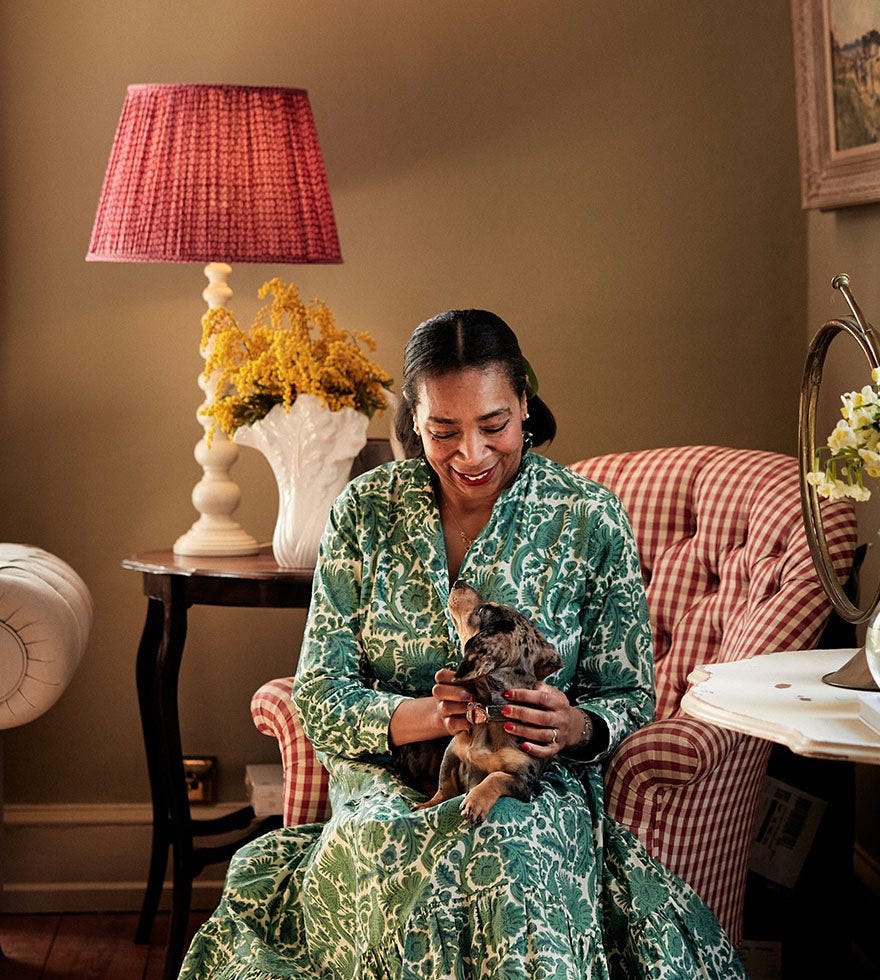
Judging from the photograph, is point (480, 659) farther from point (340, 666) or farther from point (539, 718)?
point (340, 666)

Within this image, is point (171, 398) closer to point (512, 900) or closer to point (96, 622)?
point (96, 622)

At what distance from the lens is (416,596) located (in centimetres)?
193

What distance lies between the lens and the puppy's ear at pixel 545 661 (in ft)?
5.59

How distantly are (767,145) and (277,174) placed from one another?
116 centimetres

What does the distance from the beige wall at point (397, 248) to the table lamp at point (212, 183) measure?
422 millimetres

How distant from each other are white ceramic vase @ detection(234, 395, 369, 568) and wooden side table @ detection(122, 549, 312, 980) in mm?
59

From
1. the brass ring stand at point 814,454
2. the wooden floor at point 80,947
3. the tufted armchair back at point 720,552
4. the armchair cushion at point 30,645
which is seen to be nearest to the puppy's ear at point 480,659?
the brass ring stand at point 814,454

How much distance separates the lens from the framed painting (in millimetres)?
2553

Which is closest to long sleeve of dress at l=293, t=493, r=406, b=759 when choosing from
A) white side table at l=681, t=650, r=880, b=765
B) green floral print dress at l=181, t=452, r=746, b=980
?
green floral print dress at l=181, t=452, r=746, b=980

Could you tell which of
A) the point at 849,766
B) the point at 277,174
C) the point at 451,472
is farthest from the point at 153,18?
the point at 849,766

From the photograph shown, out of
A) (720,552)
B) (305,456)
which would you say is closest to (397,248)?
(305,456)

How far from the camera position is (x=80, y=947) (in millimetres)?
2904

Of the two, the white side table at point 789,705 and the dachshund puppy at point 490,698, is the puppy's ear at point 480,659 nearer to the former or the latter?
the dachshund puppy at point 490,698

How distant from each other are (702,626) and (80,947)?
149cm
